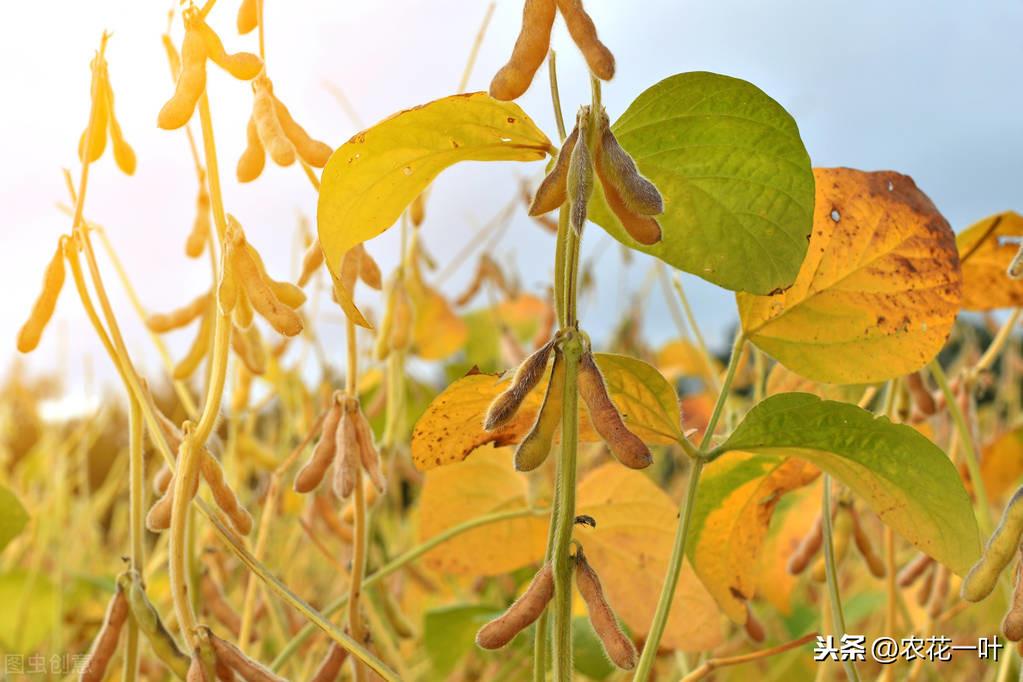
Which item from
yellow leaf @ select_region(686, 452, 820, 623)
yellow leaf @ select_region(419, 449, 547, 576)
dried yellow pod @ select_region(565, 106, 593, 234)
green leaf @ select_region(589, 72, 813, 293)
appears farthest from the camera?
yellow leaf @ select_region(419, 449, 547, 576)

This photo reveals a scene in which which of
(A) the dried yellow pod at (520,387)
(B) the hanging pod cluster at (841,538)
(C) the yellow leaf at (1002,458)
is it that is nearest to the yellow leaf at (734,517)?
(B) the hanging pod cluster at (841,538)

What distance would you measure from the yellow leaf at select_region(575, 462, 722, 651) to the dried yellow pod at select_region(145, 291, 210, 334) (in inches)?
10.9

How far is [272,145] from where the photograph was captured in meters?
0.42

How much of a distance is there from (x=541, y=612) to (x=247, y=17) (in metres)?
0.28

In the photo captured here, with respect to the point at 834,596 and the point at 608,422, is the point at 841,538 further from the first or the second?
the point at 608,422

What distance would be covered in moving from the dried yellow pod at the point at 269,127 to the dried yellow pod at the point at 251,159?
1 centimetres

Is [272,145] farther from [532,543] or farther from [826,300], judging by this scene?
[532,543]

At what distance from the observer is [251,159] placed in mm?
446

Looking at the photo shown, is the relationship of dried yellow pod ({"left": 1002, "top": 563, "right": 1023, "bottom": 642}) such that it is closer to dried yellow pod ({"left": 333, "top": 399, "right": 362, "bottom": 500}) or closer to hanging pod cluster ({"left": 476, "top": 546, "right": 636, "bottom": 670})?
hanging pod cluster ({"left": 476, "top": 546, "right": 636, "bottom": 670})

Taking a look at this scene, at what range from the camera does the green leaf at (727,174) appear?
40 centimetres

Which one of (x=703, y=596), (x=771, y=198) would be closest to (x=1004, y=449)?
(x=703, y=596)

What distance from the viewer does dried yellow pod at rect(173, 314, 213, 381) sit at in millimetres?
581

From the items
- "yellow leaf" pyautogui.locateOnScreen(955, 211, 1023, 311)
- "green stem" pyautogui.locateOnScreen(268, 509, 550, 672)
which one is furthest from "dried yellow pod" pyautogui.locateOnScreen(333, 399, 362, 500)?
"yellow leaf" pyautogui.locateOnScreen(955, 211, 1023, 311)

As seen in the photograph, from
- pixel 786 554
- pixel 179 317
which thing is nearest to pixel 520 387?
pixel 179 317
